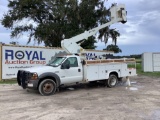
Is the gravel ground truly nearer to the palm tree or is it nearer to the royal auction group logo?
the royal auction group logo

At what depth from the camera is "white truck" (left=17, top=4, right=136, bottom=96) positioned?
11.1 m

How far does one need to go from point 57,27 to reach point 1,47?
12203mm

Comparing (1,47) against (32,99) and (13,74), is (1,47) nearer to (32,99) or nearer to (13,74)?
(13,74)

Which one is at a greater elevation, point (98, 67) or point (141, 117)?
point (98, 67)

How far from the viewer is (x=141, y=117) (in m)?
7.23

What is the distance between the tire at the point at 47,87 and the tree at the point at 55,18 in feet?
55.5

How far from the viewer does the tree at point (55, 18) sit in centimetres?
2838

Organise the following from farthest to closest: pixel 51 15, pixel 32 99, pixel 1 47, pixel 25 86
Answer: pixel 51 15 < pixel 1 47 < pixel 25 86 < pixel 32 99

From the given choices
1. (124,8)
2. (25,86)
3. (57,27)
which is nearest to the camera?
(25,86)

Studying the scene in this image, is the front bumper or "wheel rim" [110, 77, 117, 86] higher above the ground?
the front bumper

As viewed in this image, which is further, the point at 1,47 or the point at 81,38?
the point at 1,47

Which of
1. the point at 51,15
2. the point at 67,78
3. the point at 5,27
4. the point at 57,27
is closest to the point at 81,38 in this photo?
the point at 67,78

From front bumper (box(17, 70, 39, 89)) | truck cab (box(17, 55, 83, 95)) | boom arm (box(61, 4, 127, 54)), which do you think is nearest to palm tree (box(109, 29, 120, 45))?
boom arm (box(61, 4, 127, 54))

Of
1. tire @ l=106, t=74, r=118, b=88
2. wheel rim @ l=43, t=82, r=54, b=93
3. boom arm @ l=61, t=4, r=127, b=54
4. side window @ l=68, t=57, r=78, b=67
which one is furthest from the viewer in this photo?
boom arm @ l=61, t=4, r=127, b=54
